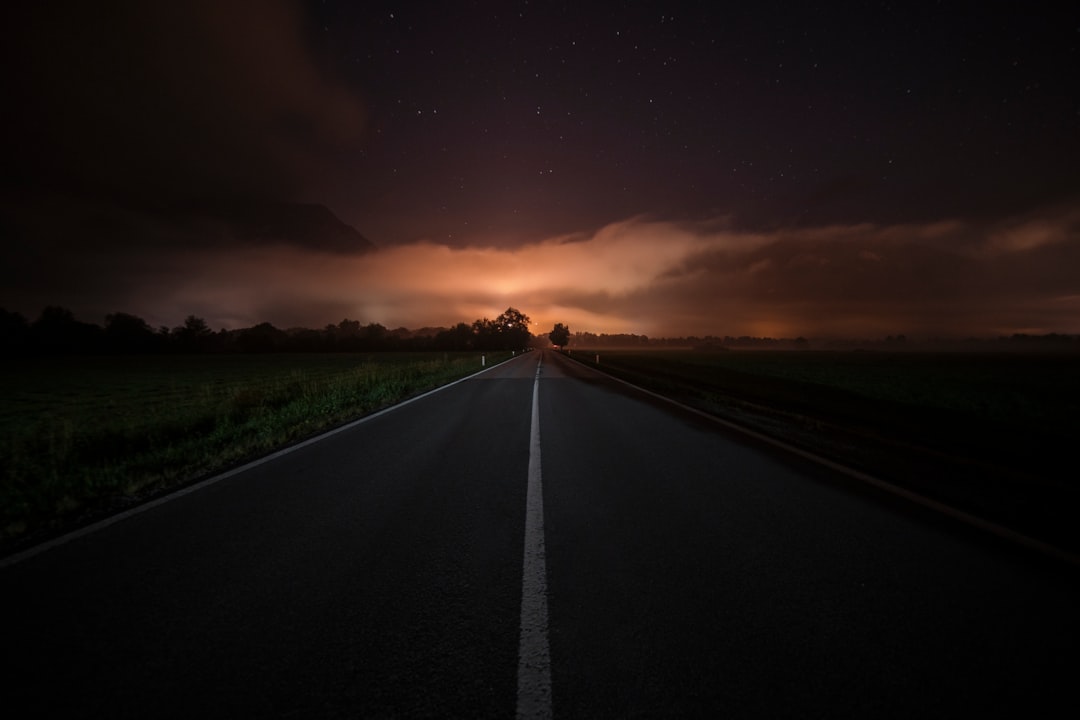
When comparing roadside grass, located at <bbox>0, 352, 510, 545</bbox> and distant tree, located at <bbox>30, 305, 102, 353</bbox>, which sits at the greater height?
distant tree, located at <bbox>30, 305, 102, 353</bbox>

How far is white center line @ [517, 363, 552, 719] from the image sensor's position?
69.6 inches

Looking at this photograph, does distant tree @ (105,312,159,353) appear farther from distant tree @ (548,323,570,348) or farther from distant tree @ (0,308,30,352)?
distant tree @ (548,323,570,348)

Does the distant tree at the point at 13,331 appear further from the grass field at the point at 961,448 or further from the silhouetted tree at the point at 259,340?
the grass field at the point at 961,448

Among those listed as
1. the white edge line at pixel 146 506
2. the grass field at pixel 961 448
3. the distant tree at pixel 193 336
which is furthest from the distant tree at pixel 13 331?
the grass field at pixel 961 448

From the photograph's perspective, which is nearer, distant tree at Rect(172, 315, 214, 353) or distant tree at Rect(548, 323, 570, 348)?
distant tree at Rect(172, 315, 214, 353)

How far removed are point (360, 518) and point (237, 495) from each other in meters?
1.67

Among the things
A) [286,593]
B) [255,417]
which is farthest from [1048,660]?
[255,417]

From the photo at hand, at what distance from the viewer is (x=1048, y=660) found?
1.99m

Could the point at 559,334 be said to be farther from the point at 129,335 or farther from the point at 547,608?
the point at 547,608

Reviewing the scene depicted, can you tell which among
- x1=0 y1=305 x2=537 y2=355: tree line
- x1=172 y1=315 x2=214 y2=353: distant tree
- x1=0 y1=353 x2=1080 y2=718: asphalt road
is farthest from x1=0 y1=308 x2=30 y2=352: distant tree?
x1=0 y1=353 x2=1080 y2=718: asphalt road

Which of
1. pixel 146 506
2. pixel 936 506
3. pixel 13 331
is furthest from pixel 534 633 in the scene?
pixel 13 331

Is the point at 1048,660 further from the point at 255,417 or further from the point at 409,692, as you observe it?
the point at 255,417

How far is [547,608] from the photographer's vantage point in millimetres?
2445

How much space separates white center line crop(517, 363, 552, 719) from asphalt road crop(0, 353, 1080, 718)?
0.09 feet
